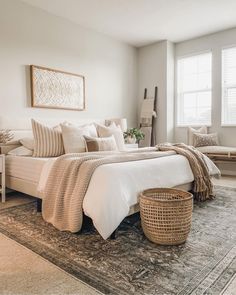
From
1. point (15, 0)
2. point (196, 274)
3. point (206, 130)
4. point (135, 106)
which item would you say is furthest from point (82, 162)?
point (135, 106)

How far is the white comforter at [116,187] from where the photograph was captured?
1.98 m

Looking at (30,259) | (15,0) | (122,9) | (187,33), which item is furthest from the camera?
(187,33)

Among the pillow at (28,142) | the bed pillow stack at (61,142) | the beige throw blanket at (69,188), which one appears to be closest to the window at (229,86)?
the bed pillow stack at (61,142)

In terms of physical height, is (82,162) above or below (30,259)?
above

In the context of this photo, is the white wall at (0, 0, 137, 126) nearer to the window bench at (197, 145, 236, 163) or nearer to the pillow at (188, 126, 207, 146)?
the pillow at (188, 126, 207, 146)

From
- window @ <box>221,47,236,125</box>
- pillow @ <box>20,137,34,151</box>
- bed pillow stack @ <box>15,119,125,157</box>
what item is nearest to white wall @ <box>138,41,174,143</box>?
window @ <box>221,47,236,125</box>

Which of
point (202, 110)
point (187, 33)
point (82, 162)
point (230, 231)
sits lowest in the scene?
point (230, 231)

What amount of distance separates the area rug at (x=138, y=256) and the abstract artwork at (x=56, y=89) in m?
2.24

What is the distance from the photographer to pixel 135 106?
6.36 meters

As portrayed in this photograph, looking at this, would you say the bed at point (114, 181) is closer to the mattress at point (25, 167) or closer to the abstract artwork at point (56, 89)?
the mattress at point (25, 167)

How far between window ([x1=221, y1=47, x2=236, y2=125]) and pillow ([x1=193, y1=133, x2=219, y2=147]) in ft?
1.45

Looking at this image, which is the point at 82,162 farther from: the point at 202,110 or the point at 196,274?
the point at 202,110

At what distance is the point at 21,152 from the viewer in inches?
138

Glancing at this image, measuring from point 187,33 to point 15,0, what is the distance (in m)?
3.33
